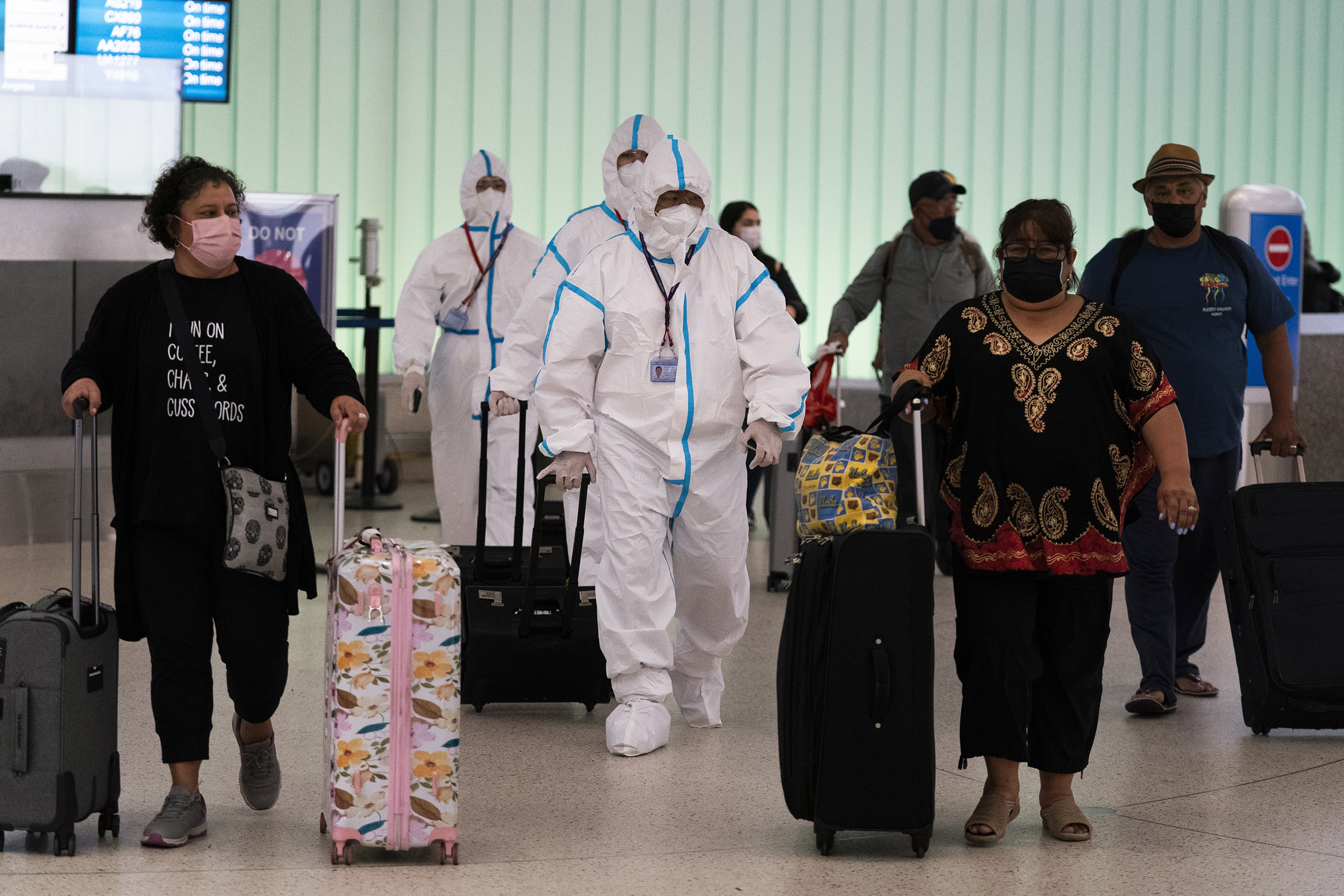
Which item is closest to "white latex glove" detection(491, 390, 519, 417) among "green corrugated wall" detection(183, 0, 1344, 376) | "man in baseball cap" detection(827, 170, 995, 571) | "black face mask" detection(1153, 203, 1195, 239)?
"black face mask" detection(1153, 203, 1195, 239)

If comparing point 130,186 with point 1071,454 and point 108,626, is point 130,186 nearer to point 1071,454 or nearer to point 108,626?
point 108,626

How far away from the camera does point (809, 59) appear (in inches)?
384

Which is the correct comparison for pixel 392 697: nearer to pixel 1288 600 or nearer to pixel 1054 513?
pixel 1054 513

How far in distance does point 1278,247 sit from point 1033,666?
4.41 m

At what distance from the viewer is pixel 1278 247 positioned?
668 cm

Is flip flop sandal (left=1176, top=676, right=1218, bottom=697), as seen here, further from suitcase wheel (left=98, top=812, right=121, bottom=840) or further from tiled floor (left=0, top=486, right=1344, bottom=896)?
suitcase wheel (left=98, top=812, right=121, bottom=840)

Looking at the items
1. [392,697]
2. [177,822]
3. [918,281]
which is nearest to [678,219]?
[392,697]

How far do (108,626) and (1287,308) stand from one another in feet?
9.86

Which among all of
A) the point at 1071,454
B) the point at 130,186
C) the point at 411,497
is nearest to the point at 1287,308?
the point at 1071,454

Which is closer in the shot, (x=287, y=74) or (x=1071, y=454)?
(x=1071, y=454)

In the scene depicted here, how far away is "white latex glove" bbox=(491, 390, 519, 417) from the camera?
13.0ft

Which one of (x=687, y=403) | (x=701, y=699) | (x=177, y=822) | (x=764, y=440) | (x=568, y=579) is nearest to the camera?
(x=177, y=822)

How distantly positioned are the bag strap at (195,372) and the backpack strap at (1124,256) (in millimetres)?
2369

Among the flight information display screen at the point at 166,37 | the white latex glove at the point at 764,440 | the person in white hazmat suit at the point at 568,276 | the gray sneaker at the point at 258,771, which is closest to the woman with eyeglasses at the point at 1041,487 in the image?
the white latex glove at the point at 764,440
